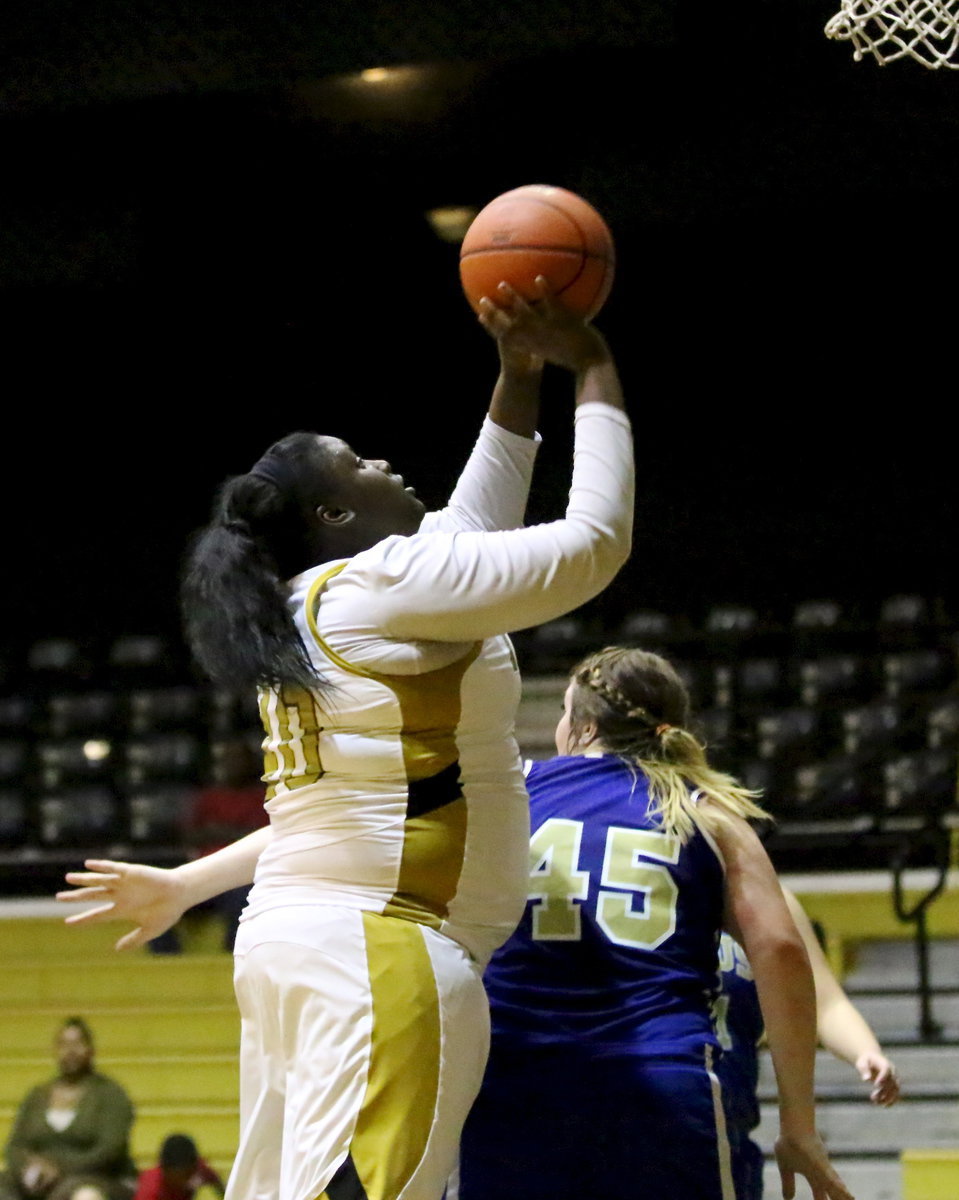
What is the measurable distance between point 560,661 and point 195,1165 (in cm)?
419

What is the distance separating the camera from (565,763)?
Result: 2516mm

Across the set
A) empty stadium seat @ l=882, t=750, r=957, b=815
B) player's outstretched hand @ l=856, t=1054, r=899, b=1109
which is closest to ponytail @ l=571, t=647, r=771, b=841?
player's outstretched hand @ l=856, t=1054, r=899, b=1109

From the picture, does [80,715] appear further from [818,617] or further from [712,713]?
[818,617]

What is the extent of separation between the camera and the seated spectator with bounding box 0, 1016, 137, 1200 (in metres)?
5.72

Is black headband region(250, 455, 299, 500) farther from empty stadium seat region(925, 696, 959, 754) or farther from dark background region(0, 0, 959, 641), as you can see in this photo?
empty stadium seat region(925, 696, 959, 754)

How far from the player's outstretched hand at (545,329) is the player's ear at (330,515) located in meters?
0.31

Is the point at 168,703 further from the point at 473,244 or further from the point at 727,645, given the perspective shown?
the point at 473,244

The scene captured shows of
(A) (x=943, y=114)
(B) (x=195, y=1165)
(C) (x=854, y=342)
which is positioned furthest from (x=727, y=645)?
(B) (x=195, y=1165)

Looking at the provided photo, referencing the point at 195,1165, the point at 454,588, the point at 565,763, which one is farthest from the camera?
the point at 195,1165

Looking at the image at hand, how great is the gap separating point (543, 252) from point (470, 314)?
6.80 metres

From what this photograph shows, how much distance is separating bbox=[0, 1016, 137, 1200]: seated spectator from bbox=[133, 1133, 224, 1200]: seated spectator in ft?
1.03

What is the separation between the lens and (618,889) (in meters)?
2.35

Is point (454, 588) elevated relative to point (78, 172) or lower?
lower

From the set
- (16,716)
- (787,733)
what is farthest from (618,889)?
(16,716)
